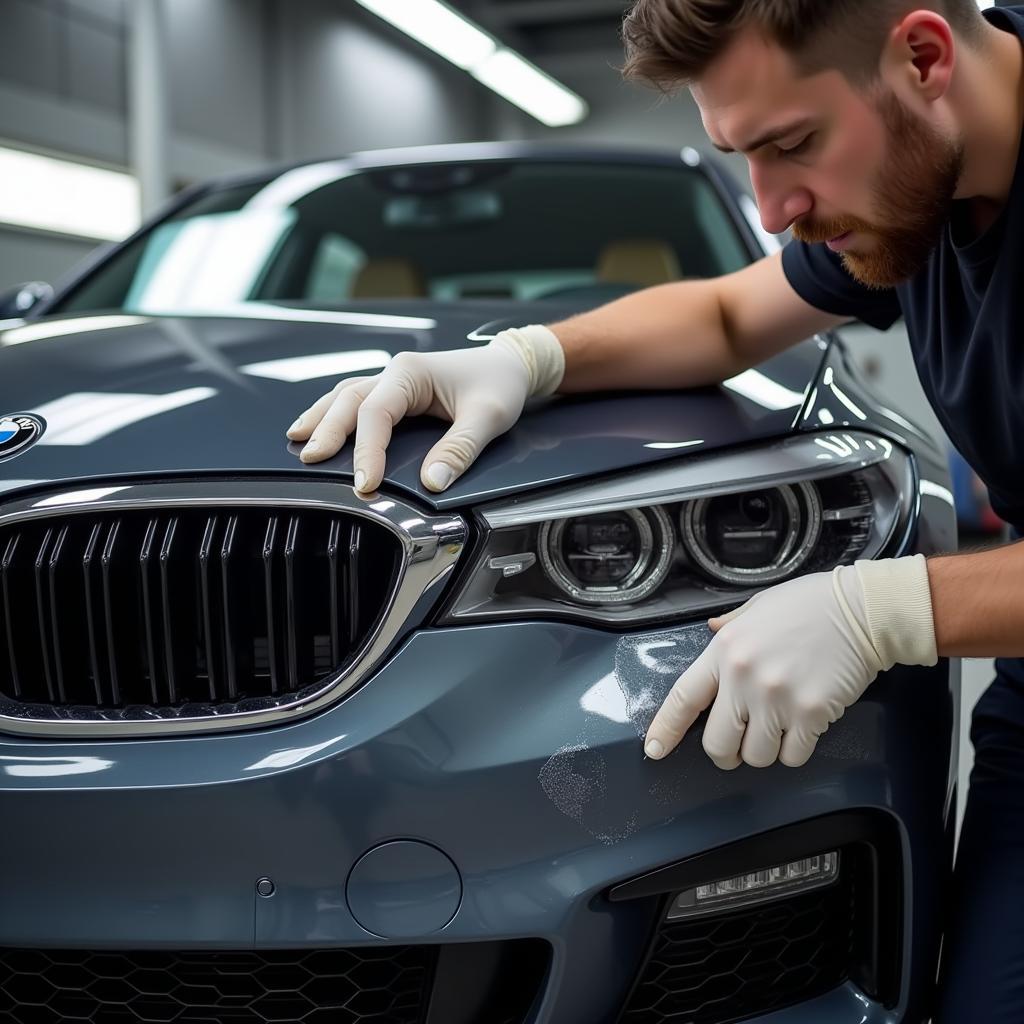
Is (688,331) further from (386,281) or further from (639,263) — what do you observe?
(386,281)

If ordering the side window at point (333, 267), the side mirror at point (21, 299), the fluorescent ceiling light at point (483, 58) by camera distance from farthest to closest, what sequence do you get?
the fluorescent ceiling light at point (483, 58)
the side window at point (333, 267)
the side mirror at point (21, 299)

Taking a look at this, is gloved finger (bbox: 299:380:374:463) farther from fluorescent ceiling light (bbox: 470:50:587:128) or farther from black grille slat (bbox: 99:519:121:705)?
fluorescent ceiling light (bbox: 470:50:587:128)

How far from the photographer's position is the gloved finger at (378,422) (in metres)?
0.99

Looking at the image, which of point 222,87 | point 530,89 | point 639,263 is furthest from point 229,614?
point 530,89

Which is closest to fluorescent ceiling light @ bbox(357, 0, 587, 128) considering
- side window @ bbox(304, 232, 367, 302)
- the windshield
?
side window @ bbox(304, 232, 367, 302)

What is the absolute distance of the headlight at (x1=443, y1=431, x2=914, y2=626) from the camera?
3.27ft

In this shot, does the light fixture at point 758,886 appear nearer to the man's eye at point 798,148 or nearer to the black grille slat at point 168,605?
the black grille slat at point 168,605

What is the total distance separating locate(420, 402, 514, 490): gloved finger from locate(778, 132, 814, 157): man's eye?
39cm

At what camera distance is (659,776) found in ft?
3.10

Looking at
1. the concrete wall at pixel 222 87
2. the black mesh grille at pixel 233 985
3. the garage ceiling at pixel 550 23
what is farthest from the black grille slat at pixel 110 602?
the garage ceiling at pixel 550 23

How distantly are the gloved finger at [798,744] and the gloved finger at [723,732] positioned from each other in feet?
0.14

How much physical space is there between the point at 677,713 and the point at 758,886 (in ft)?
0.69

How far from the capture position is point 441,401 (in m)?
1.18

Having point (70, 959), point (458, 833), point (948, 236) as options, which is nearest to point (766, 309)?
point (948, 236)
